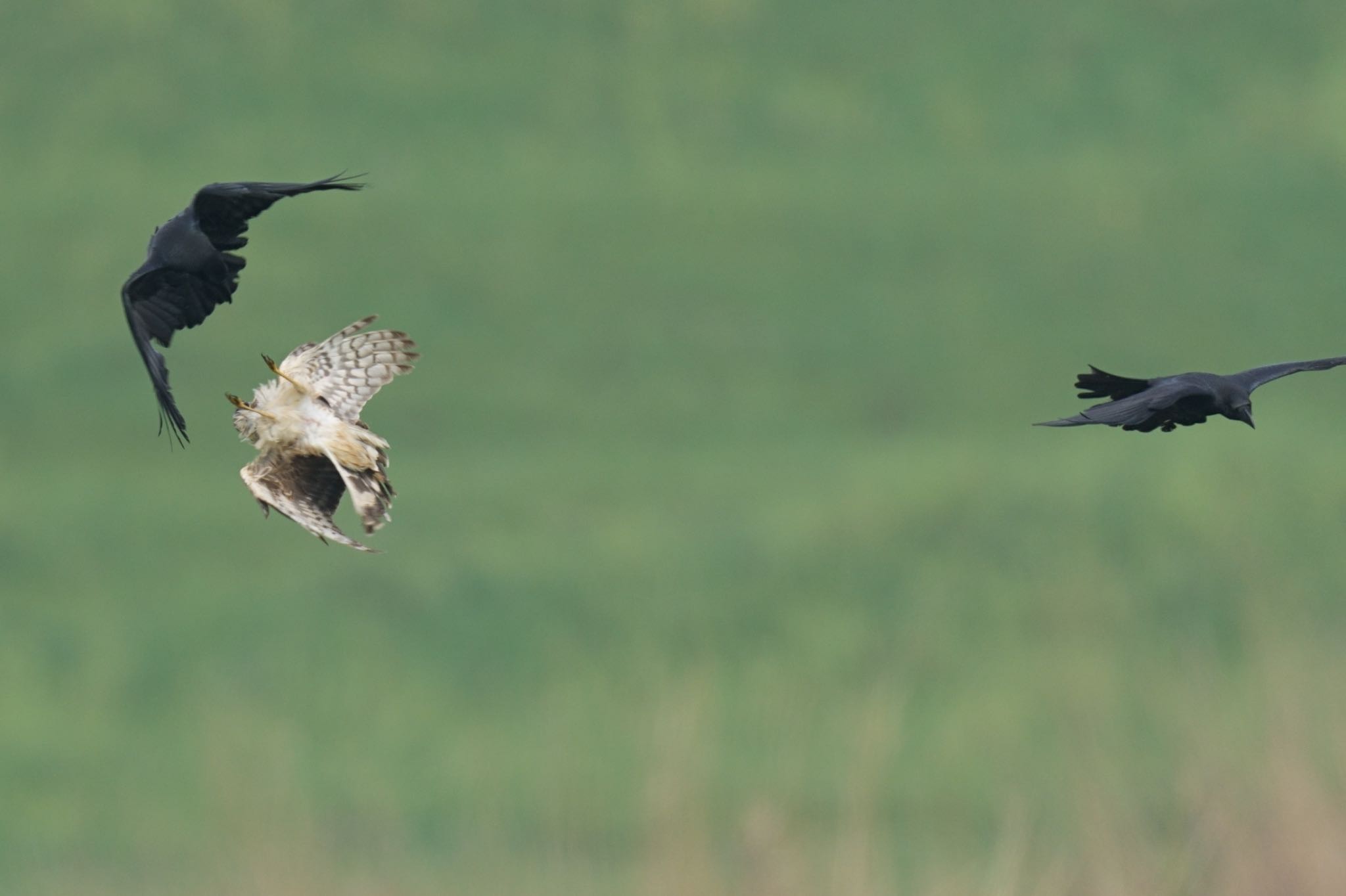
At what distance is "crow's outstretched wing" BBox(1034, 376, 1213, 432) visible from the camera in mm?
5852

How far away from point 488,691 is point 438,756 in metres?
1.31

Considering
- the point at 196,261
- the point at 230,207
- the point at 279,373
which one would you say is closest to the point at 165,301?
the point at 196,261

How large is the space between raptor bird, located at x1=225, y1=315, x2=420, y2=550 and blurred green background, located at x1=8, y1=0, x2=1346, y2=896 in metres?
18.1

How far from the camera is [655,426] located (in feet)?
112

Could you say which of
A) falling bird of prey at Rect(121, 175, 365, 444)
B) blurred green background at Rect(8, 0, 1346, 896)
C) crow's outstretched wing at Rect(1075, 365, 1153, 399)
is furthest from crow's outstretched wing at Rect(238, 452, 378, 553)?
blurred green background at Rect(8, 0, 1346, 896)

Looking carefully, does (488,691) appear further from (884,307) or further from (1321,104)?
(1321,104)

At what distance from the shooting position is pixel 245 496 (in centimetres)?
3259

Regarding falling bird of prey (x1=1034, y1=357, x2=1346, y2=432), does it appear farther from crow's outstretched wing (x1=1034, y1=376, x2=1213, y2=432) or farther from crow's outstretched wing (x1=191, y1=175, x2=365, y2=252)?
crow's outstretched wing (x1=191, y1=175, x2=365, y2=252)

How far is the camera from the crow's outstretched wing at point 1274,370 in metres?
6.40

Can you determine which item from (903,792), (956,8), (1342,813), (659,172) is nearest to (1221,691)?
(903,792)

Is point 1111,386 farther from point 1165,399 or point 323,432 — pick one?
point 323,432

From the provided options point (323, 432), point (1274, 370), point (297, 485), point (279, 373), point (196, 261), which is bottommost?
point (297, 485)

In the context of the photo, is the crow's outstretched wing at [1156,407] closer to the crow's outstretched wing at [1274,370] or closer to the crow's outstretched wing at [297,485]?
the crow's outstretched wing at [1274,370]

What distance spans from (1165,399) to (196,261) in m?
2.42
